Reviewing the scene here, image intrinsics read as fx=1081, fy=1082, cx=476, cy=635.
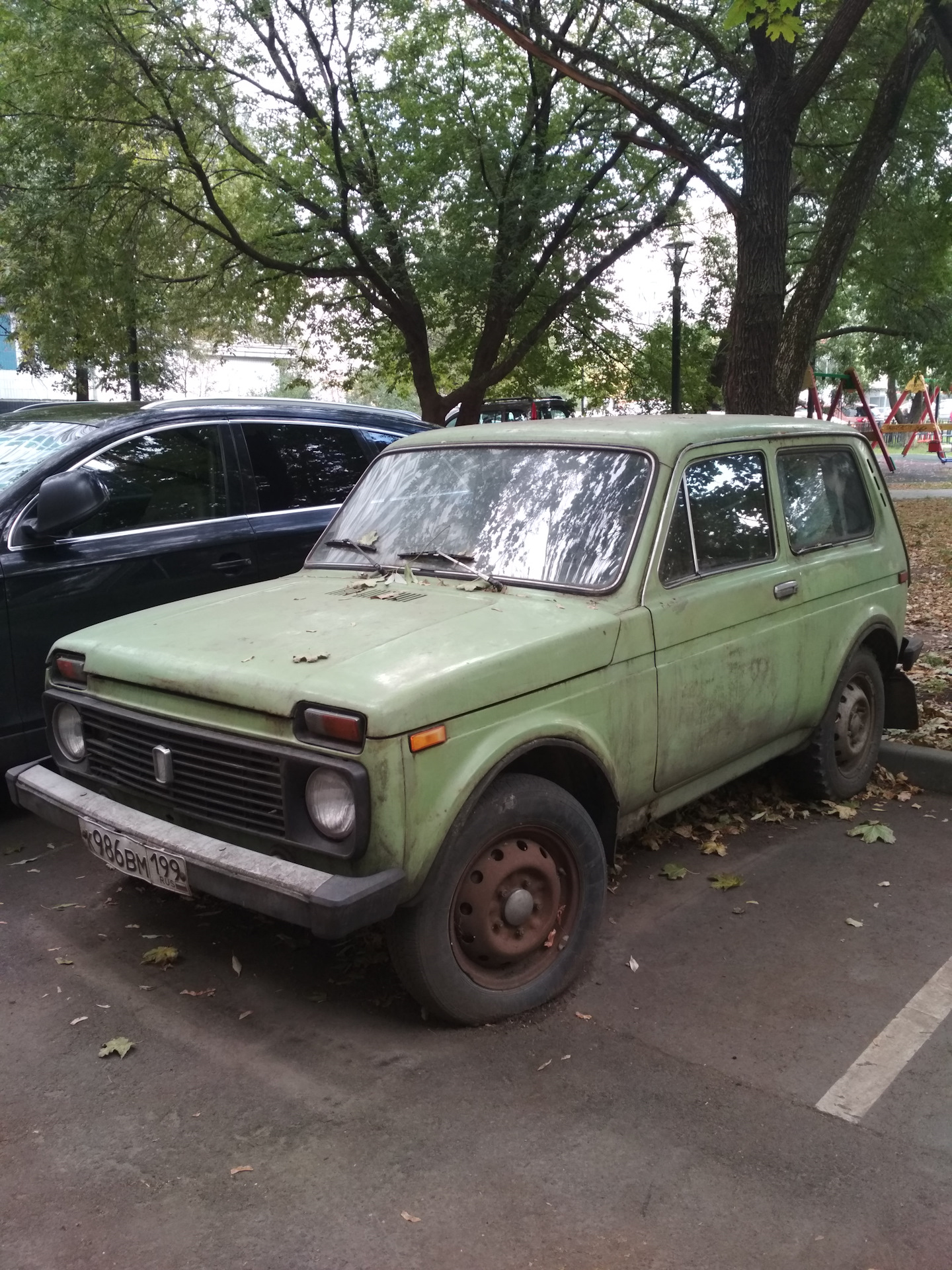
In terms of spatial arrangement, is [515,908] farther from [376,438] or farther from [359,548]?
[376,438]

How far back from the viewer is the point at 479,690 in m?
3.24

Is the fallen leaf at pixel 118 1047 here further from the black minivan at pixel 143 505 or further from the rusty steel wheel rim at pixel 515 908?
the black minivan at pixel 143 505

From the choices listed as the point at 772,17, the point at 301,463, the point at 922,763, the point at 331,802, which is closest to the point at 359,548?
the point at 331,802

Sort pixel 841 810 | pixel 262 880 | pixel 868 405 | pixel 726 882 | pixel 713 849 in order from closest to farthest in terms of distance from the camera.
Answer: pixel 262 880 → pixel 726 882 → pixel 713 849 → pixel 841 810 → pixel 868 405

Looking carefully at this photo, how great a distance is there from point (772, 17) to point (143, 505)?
231 inches

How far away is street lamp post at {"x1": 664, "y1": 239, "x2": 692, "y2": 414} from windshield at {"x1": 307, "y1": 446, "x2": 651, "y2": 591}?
14.2 meters

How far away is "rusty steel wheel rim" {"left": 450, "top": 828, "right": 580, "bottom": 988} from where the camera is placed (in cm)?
338

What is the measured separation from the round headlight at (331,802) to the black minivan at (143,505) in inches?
95.9

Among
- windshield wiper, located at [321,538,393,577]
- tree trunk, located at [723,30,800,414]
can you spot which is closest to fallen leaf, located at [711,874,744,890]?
windshield wiper, located at [321,538,393,577]

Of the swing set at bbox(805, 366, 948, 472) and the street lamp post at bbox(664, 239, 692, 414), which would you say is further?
the swing set at bbox(805, 366, 948, 472)

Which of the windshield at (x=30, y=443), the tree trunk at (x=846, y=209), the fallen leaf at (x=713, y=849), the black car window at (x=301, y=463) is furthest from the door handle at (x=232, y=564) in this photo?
the tree trunk at (x=846, y=209)

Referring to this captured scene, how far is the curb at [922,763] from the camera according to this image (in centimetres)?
568

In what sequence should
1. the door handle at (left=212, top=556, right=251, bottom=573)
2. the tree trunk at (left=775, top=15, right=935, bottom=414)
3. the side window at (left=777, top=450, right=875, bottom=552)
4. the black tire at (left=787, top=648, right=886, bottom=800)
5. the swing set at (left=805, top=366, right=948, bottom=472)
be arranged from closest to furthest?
the side window at (left=777, top=450, right=875, bottom=552) < the black tire at (left=787, top=648, right=886, bottom=800) < the door handle at (left=212, top=556, right=251, bottom=573) < the tree trunk at (left=775, top=15, right=935, bottom=414) < the swing set at (left=805, top=366, right=948, bottom=472)

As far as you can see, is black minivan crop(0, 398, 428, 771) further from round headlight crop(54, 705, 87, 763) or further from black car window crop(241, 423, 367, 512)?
round headlight crop(54, 705, 87, 763)
